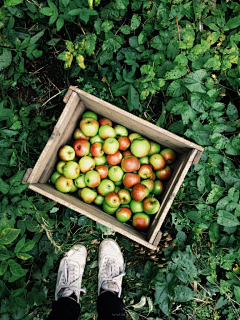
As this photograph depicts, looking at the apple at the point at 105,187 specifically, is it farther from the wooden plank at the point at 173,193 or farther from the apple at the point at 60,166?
the wooden plank at the point at 173,193

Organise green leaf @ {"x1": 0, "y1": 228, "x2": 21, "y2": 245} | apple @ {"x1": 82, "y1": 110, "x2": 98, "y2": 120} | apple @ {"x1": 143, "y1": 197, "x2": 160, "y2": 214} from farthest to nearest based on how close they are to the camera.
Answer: apple @ {"x1": 82, "y1": 110, "x2": 98, "y2": 120}, apple @ {"x1": 143, "y1": 197, "x2": 160, "y2": 214}, green leaf @ {"x1": 0, "y1": 228, "x2": 21, "y2": 245}

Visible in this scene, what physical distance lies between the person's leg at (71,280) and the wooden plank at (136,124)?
4.13ft

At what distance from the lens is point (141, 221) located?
2105 mm

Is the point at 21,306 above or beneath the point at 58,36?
beneath

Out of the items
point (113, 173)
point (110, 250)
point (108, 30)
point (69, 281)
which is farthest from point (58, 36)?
point (69, 281)

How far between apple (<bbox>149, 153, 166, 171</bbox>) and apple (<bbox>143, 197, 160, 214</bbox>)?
0.99ft

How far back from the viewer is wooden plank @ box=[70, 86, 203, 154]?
6.47ft

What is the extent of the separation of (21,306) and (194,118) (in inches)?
76.5

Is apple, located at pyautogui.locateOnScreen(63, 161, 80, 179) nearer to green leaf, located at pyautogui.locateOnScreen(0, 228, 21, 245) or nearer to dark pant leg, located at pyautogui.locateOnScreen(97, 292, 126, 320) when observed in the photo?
green leaf, located at pyautogui.locateOnScreen(0, 228, 21, 245)

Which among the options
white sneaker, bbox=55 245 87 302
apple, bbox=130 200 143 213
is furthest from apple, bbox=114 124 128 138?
white sneaker, bbox=55 245 87 302

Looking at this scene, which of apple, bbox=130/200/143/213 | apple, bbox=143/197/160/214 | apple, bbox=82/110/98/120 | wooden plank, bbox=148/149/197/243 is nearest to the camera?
wooden plank, bbox=148/149/197/243

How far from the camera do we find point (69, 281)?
233cm

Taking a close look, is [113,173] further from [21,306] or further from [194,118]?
[21,306]

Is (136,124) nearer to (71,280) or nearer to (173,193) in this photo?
(173,193)
